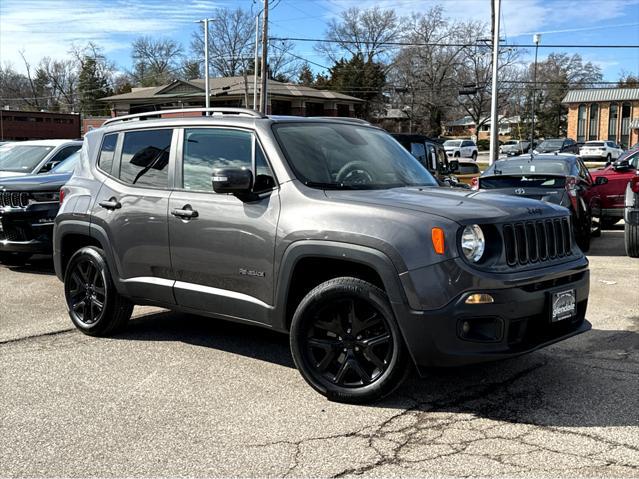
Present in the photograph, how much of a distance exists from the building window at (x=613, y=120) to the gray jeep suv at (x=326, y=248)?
7096 centimetres

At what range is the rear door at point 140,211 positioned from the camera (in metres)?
5.44

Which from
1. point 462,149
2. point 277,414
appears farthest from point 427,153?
point 462,149

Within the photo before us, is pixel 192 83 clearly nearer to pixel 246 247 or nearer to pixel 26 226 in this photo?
pixel 26 226

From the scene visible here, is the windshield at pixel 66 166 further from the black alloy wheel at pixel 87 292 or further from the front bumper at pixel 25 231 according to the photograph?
the black alloy wheel at pixel 87 292

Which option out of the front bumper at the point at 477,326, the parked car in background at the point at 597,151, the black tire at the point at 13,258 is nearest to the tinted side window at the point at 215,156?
the front bumper at the point at 477,326

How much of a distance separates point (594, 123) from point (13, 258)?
70093mm

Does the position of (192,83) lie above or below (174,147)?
above

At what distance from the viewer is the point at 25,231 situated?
9.24 meters

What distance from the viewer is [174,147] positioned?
554 cm

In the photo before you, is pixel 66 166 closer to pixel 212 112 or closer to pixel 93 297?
pixel 93 297

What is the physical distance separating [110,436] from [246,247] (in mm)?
1556

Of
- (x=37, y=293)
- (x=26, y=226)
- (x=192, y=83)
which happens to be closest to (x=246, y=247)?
(x=37, y=293)

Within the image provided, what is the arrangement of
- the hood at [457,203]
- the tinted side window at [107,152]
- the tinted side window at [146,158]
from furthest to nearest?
the tinted side window at [107,152] < the tinted side window at [146,158] < the hood at [457,203]

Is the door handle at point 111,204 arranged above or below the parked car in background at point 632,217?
above
